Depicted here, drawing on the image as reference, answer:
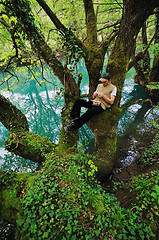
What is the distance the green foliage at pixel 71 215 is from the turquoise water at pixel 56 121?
2.84ft

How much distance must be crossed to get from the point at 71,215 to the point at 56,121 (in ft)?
25.0

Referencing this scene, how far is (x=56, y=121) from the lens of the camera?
8969mm

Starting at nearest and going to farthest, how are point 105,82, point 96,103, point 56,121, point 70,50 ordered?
point 70,50 < point 105,82 < point 96,103 < point 56,121

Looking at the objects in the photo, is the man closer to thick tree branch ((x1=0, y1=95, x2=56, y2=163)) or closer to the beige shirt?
the beige shirt

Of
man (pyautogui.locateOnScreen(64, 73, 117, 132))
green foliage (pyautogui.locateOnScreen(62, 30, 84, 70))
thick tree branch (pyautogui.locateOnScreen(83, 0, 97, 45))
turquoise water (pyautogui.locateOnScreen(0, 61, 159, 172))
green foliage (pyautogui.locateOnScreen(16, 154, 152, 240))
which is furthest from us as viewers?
turquoise water (pyautogui.locateOnScreen(0, 61, 159, 172))

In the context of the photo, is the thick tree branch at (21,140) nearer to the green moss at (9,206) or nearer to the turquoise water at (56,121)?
the turquoise water at (56,121)

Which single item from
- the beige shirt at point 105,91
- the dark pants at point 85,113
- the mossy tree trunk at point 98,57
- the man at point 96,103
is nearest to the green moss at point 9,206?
the mossy tree trunk at point 98,57

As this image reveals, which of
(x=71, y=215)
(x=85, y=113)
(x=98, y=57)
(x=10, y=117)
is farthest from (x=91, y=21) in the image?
(x=71, y=215)

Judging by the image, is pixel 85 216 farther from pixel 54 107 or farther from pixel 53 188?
pixel 54 107

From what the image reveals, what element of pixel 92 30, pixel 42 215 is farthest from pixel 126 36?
pixel 42 215

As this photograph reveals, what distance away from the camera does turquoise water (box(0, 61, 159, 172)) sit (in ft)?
17.4

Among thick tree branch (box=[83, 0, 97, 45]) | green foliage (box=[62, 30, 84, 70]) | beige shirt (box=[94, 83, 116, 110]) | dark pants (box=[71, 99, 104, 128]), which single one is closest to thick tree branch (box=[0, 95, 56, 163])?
dark pants (box=[71, 99, 104, 128])

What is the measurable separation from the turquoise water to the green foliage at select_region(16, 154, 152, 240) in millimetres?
864

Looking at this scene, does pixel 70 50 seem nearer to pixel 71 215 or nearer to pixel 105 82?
pixel 105 82
